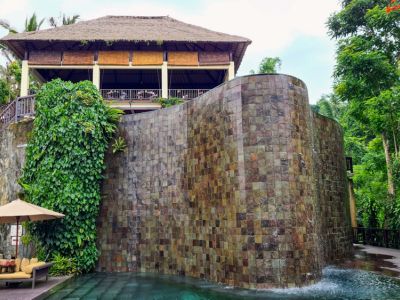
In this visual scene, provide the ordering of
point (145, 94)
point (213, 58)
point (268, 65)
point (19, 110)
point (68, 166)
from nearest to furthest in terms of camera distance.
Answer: point (68, 166) → point (19, 110) → point (213, 58) → point (145, 94) → point (268, 65)

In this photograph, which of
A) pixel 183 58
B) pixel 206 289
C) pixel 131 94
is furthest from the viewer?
pixel 131 94

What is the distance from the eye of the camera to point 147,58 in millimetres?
20125

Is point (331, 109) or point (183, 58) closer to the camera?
point (183, 58)

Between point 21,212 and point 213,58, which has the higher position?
point 213,58

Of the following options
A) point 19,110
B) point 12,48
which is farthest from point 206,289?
point 12,48

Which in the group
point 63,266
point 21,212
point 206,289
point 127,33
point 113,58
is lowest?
point 206,289

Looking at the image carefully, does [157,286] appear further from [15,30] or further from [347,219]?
[15,30]

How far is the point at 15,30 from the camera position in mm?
24219

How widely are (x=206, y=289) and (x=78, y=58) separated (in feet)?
54.1

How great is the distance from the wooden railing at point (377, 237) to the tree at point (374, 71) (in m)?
2.06

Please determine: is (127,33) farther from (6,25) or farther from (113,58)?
(6,25)

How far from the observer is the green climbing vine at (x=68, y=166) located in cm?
955

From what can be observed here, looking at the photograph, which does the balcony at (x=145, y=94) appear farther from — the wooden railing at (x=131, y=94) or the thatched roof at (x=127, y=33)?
the thatched roof at (x=127, y=33)

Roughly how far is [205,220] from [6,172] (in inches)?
301
